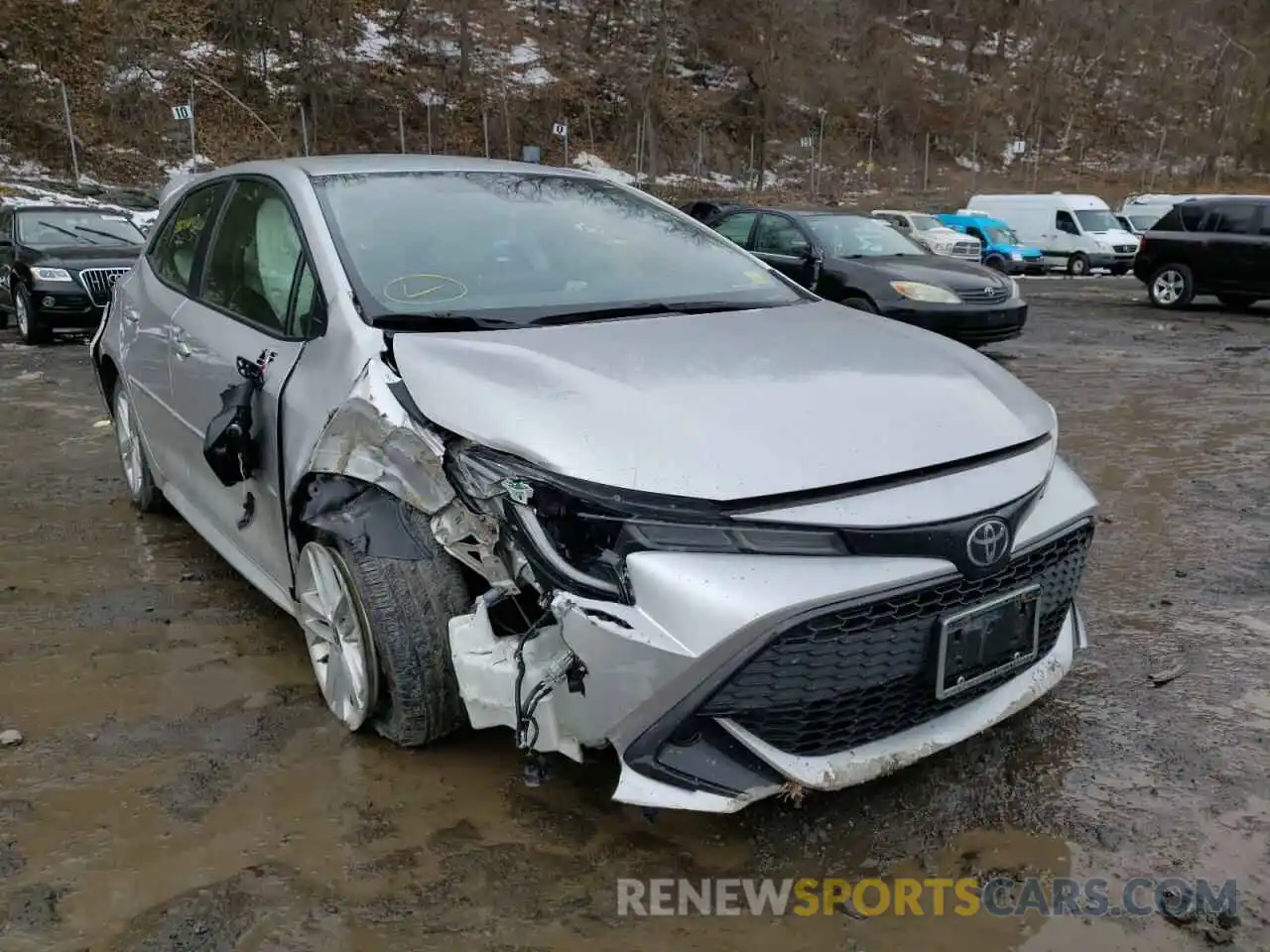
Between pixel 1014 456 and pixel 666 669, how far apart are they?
1.07 meters

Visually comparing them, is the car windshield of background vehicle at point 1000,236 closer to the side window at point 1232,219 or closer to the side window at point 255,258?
the side window at point 1232,219

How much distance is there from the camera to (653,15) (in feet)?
157

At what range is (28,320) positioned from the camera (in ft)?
35.6

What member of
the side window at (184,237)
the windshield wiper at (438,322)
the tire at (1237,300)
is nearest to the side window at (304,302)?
the windshield wiper at (438,322)

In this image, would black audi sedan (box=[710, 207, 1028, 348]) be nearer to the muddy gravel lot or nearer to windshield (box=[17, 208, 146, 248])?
the muddy gravel lot

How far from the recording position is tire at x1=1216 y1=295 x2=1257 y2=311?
14.3 metres

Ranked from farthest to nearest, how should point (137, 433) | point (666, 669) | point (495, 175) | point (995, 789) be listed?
point (137, 433) → point (495, 175) → point (995, 789) → point (666, 669)

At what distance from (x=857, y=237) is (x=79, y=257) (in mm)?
8090

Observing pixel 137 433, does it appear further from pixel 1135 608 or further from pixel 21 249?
pixel 21 249

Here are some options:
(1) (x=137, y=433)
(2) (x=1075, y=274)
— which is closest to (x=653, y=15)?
(2) (x=1075, y=274)

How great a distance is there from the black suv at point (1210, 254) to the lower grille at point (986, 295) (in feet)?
21.4

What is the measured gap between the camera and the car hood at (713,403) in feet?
7.32

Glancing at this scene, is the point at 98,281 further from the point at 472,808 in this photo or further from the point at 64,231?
the point at 472,808

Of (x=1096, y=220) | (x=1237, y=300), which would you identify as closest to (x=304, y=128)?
(x=1096, y=220)
